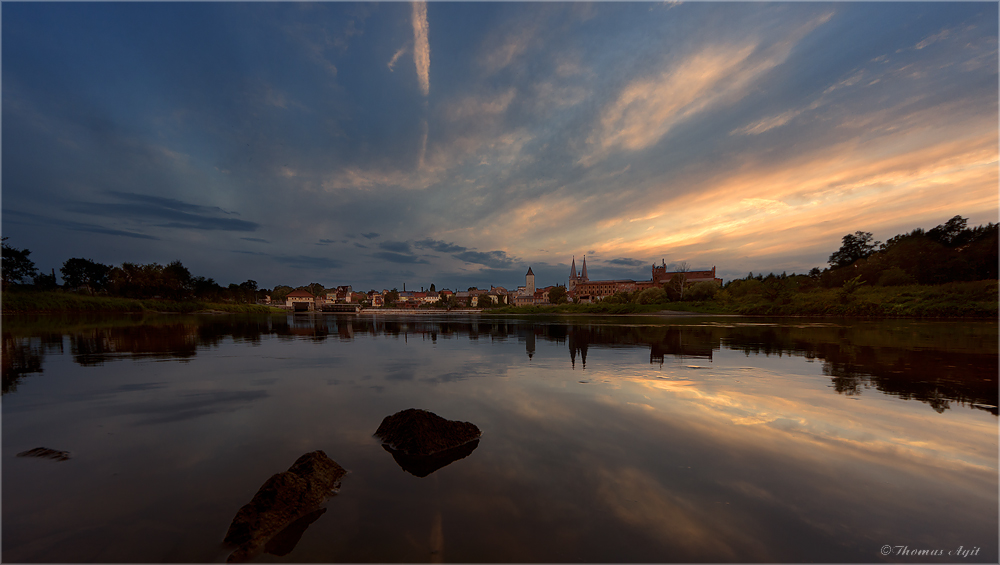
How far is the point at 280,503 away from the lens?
3439 mm

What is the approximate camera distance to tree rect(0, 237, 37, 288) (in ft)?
144

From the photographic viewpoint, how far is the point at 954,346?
15.4 meters

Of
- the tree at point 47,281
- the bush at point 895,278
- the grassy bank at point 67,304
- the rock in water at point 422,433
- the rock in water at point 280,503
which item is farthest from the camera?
the tree at point 47,281

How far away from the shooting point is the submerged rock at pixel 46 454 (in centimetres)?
473

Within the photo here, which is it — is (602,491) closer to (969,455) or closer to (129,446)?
(969,455)

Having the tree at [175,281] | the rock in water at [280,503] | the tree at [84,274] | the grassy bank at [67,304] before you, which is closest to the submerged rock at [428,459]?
the rock in water at [280,503]

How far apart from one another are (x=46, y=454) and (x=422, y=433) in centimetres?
538

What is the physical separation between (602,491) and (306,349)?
16.9 metres

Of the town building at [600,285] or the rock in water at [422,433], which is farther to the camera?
the town building at [600,285]

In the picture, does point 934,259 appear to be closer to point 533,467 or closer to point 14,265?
point 533,467

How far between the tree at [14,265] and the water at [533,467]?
6092cm

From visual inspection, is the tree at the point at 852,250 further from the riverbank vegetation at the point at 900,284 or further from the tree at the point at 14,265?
the tree at the point at 14,265

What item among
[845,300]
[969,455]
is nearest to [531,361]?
[969,455]

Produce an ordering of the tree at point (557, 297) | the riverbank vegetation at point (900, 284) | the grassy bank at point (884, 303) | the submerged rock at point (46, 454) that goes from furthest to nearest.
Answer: the tree at point (557, 297)
the riverbank vegetation at point (900, 284)
the grassy bank at point (884, 303)
the submerged rock at point (46, 454)
